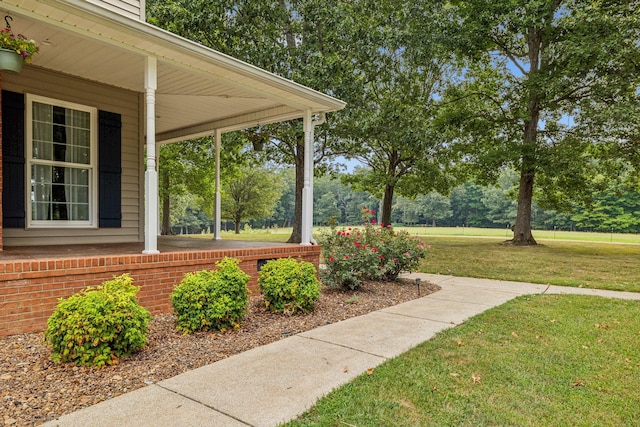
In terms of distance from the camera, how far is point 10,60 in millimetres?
3986

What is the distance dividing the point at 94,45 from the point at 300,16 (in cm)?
935

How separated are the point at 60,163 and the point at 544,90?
1401cm

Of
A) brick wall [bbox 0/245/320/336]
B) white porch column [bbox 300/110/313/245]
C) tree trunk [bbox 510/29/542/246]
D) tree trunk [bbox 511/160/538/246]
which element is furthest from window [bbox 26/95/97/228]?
tree trunk [bbox 511/160/538/246]

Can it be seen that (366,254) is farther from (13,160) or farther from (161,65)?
(13,160)

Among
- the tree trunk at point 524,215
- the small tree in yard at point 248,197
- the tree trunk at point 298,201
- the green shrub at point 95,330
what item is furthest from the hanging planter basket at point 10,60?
the small tree in yard at point 248,197

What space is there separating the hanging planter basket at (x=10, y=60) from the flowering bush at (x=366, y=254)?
454cm

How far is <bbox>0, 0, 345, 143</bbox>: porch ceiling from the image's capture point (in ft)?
13.0

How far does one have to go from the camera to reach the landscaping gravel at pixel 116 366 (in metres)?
2.51

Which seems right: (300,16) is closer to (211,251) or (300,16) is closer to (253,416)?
(211,251)

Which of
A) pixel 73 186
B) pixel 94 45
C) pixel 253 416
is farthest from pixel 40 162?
pixel 253 416

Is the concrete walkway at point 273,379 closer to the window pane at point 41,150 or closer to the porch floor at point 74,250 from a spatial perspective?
the porch floor at point 74,250

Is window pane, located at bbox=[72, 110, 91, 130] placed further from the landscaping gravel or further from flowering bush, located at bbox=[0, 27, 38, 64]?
the landscaping gravel

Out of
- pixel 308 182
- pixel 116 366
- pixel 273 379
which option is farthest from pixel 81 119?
pixel 273 379

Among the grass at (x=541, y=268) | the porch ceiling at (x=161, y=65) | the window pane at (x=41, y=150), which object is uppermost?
the porch ceiling at (x=161, y=65)
